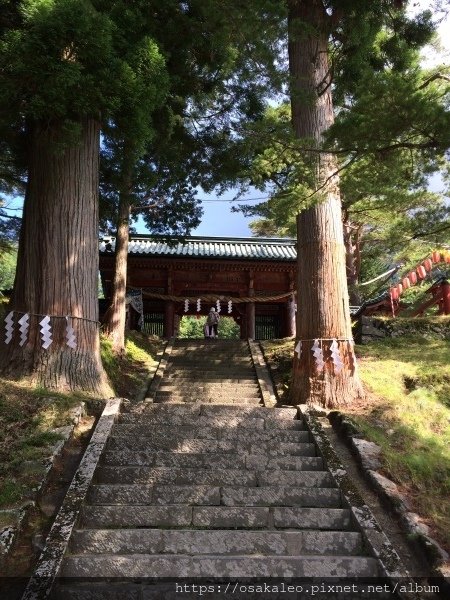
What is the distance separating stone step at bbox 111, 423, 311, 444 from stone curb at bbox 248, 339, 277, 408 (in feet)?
8.69

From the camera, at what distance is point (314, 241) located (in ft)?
25.9

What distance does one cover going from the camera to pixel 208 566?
3.59m

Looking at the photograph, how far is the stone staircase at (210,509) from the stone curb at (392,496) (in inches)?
17.4

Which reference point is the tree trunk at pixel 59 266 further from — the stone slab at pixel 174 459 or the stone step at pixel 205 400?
the stone step at pixel 205 400

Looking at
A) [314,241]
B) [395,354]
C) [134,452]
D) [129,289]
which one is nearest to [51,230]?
[134,452]

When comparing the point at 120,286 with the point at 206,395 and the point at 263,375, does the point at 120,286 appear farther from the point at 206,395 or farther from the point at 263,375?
the point at 263,375

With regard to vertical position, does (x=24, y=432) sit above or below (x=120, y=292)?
below

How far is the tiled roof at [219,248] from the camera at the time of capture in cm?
1598

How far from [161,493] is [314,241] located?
16.1ft

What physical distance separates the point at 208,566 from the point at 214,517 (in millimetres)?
617

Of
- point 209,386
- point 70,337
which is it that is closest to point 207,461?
point 70,337

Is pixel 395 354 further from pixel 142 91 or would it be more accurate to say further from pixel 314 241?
pixel 142 91

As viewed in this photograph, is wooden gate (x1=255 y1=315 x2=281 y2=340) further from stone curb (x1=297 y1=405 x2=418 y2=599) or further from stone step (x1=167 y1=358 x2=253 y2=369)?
stone curb (x1=297 y1=405 x2=418 y2=599)

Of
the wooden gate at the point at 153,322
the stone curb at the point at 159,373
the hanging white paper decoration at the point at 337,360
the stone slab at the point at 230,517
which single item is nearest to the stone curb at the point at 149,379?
the stone curb at the point at 159,373
